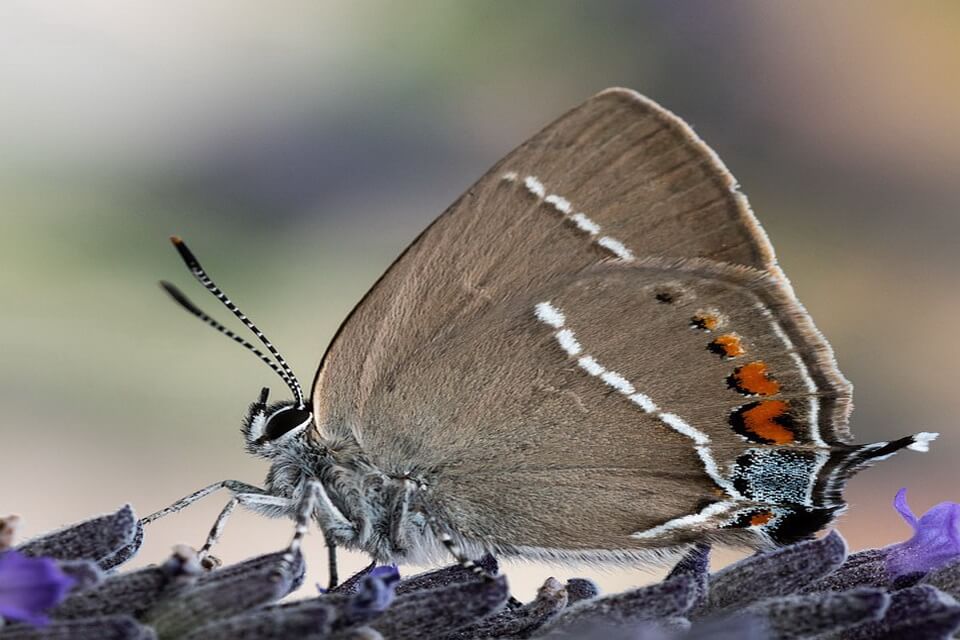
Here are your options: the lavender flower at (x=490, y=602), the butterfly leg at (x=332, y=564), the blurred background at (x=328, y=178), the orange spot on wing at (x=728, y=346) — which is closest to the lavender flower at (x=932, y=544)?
the lavender flower at (x=490, y=602)

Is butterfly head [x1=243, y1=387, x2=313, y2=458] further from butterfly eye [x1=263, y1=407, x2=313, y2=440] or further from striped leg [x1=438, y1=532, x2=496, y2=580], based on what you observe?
striped leg [x1=438, y1=532, x2=496, y2=580]

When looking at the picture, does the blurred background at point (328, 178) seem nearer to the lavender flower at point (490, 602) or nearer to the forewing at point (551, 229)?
the forewing at point (551, 229)

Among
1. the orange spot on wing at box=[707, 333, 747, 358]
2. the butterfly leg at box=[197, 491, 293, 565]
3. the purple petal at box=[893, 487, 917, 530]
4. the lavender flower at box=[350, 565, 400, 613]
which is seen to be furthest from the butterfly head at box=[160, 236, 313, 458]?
the purple petal at box=[893, 487, 917, 530]

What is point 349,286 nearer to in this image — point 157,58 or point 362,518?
point 157,58

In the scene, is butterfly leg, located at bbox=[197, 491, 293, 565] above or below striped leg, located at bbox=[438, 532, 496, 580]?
above

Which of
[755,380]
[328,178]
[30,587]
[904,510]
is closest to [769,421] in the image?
[755,380]
